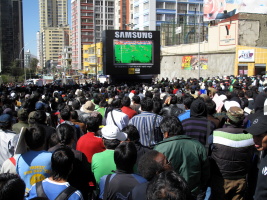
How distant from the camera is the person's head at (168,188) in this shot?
2115 mm

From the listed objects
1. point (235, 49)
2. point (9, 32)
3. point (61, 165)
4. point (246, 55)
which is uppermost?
point (9, 32)

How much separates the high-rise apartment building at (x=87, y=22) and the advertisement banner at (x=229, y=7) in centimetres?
6440

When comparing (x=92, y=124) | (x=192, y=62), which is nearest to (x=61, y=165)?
(x=92, y=124)

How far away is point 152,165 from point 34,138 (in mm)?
1528

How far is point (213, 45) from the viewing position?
39.3 meters

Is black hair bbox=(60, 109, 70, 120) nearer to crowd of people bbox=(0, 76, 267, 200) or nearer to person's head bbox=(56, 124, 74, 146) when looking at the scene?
crowd of people bbox=(0, 76, 267, 200)

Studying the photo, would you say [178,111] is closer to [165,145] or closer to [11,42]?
[165,145]

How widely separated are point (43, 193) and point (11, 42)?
10665cm

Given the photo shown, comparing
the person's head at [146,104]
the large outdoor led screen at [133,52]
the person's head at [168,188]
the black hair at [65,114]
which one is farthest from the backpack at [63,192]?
the large outdoor led screen at [133,52]

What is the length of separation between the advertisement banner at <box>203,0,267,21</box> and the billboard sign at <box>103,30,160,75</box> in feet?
61.8

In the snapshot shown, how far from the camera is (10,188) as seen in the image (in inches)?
93.6

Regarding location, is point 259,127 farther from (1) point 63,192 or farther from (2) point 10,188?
(2) point 10,188

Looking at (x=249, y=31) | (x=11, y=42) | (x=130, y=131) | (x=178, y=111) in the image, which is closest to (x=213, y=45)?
(x=249, y=31)

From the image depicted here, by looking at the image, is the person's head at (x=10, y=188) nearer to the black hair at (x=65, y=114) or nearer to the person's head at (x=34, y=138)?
the person's head at (x=34, y=138)
